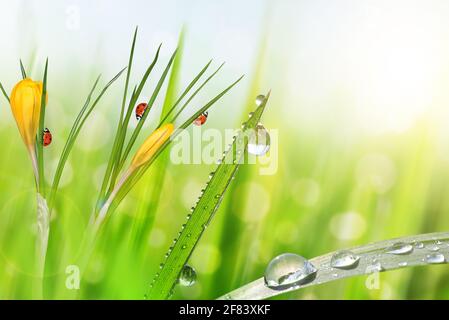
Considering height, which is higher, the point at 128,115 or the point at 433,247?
the point at 128,115

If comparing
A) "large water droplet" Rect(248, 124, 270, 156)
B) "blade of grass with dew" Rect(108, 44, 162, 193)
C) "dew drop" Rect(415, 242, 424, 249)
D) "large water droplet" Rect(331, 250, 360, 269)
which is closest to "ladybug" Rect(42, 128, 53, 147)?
"blade of grass with dew" Rect(108, 44, 162, 193)

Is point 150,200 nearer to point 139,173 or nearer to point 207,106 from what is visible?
point 139,173

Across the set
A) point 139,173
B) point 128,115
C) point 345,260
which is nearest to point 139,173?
point 139,173

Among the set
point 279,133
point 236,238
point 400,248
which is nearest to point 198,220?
point 236,238

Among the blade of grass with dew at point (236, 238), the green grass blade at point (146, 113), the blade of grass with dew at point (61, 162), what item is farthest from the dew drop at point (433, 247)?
the blade of grass with dew at point (61, 162)

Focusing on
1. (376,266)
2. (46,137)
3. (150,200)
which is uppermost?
(46,137)

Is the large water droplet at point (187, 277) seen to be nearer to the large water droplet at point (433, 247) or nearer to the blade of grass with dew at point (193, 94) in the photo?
the blade of grass with dew at point (193, 94)
